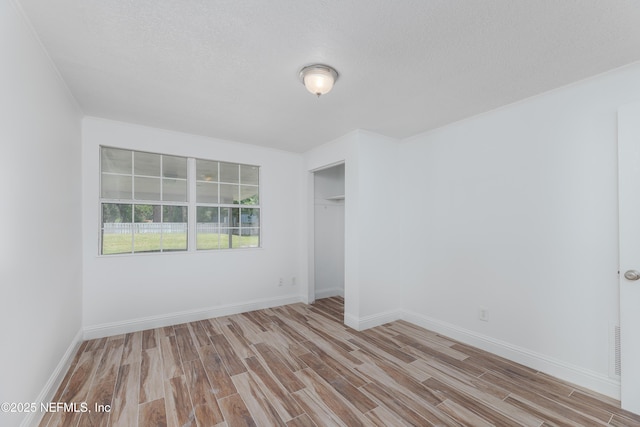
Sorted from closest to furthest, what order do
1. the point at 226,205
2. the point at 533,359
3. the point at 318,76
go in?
the point at 318,76
the point at 533,359
the point at 226,205

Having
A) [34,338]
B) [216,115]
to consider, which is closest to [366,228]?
[216,115]

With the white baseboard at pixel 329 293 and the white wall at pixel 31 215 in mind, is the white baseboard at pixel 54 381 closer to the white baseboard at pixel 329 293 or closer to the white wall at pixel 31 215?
the white wall at pixel 31 215

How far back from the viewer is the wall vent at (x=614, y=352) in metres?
2.09

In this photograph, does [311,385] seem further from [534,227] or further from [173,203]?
[173,203]

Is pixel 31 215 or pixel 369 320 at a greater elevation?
pixel 31 215

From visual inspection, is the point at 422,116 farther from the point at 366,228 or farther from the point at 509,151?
the point at 366,228

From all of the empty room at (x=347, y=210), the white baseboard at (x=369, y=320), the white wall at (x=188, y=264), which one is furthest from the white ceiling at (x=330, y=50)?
the white baseboard at (x=369, y=320)

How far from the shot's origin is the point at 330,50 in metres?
1.92

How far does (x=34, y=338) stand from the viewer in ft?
6.00

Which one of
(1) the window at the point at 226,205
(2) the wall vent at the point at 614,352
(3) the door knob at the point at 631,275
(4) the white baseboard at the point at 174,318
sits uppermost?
(1) the window at the point at 226,205

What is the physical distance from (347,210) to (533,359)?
8.02ft

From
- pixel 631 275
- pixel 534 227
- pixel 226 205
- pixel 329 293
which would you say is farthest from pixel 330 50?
pixel 329 293

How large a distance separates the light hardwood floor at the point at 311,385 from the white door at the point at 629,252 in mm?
253

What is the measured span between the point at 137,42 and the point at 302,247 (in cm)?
348
